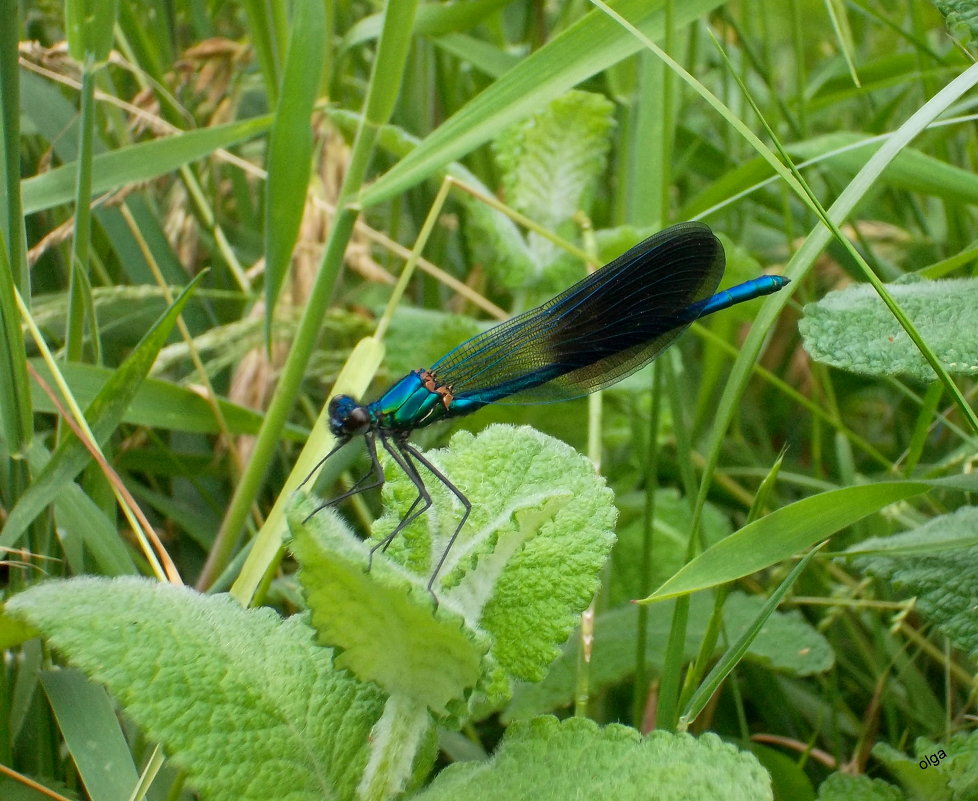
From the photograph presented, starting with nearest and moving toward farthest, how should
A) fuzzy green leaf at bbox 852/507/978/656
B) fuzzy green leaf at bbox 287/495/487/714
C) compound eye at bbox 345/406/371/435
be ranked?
fuzzy green leaf at bbox 287/495/487/714 < fuzzy green leaf at bbox 852/507/978/656 < compound eye at bbox 345/406/371/435

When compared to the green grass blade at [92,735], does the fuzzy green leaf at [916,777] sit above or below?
below

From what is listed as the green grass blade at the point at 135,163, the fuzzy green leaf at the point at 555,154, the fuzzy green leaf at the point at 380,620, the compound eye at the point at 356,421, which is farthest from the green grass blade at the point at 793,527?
the green grass blade at the point at 135,163

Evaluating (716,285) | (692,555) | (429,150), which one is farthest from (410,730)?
(716,285)

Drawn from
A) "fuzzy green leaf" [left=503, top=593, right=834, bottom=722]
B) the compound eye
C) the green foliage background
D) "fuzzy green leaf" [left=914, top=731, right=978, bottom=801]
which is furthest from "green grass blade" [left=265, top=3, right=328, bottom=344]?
"fuzzy green leaf" [left=914, top=731, right=978, bottom=801]

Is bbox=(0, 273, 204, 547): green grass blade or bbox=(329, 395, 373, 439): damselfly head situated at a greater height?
bbox=(0, 273, 204, 547): green grass blade

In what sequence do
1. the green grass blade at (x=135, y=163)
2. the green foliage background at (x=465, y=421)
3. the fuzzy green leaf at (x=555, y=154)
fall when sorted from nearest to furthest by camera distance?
the green foliage background at (x=465, y=421)
the green grass blade at (x=135, y=163)
the fuzzy green leaf at (x=555, y=154)

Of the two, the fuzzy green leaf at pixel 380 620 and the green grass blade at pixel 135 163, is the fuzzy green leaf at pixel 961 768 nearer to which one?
the fuzzy green leaf at pixel 380 620

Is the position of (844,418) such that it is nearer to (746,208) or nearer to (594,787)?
(746,208)

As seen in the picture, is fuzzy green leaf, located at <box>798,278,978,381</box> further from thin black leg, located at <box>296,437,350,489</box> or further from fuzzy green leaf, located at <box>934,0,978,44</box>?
thin black leg, located at <box>296,437,350,489</box>
